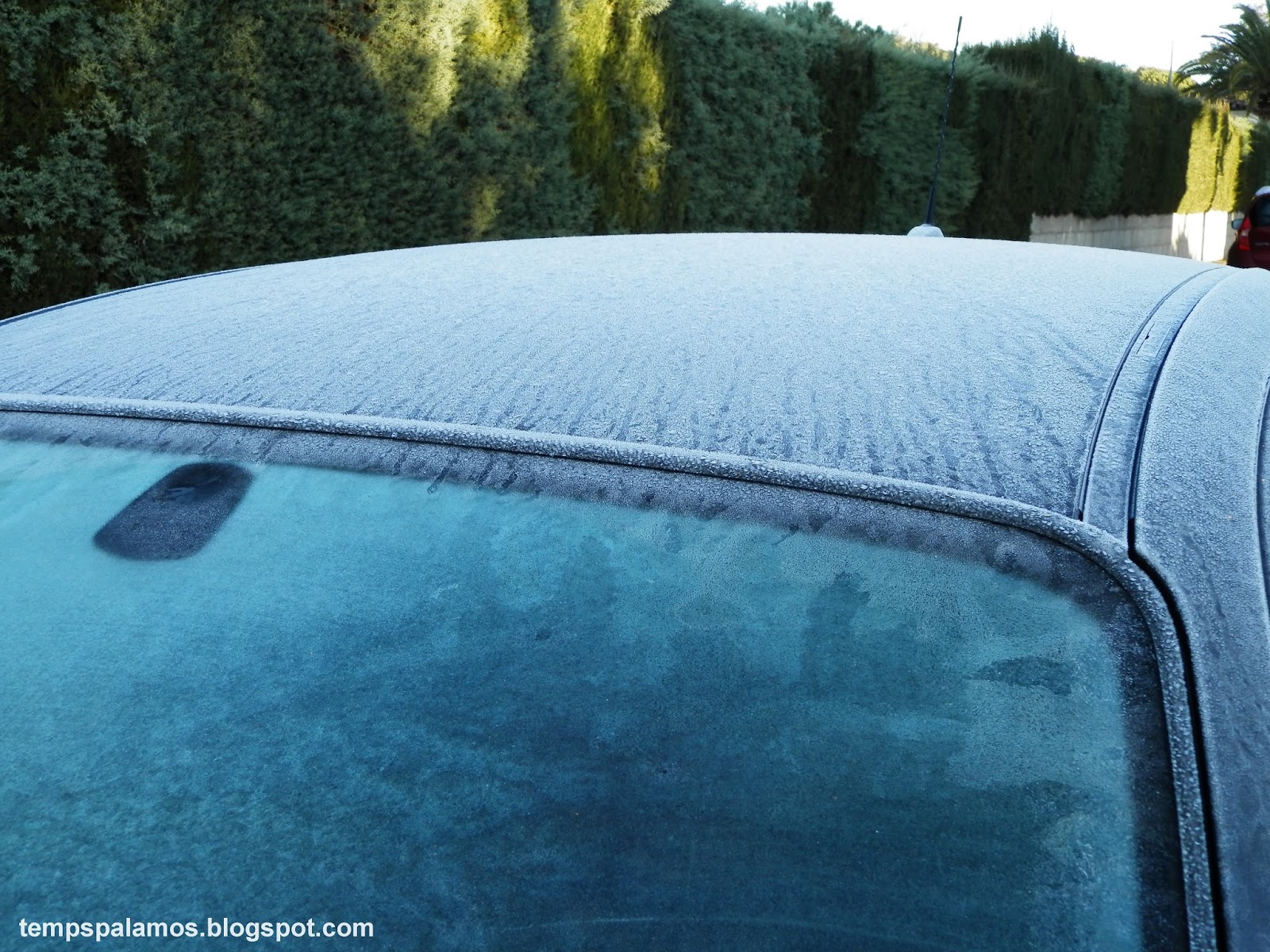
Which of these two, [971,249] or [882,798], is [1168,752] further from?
[971,249]

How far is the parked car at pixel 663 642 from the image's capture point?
0.82 m

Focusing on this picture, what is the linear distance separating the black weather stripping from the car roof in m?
0.08

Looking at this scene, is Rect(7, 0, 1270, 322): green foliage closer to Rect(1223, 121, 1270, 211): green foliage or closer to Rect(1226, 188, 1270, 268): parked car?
Rect(1226, 188, 1270, 268): parked car

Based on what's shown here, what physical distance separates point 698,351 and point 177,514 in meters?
0.50

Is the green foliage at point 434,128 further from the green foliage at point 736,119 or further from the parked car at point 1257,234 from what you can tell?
the parked car at point 1257,234

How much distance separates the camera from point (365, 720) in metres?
0.95

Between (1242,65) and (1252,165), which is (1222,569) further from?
(1242,65)

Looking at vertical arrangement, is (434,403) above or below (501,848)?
above

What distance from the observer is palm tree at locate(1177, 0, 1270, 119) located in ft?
128

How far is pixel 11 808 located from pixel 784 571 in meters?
0.60

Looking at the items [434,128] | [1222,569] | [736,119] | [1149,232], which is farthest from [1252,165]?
[1222,569]

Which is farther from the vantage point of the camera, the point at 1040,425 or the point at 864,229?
the point at 864,229

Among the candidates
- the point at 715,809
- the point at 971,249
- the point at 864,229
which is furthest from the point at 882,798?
the point at 864,229

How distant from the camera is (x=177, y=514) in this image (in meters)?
1.15
